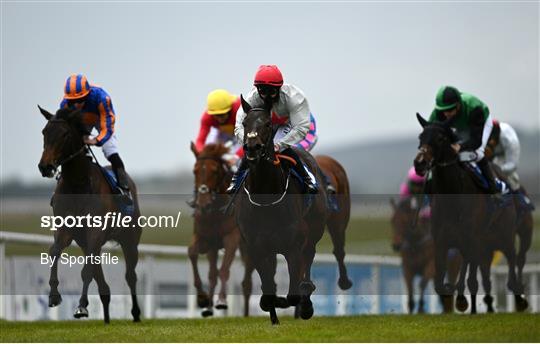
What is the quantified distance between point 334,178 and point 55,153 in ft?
9.84

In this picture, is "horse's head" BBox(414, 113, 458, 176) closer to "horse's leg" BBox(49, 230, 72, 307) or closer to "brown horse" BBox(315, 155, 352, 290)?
"brown horse" BBox(315, 155, 352, 290)

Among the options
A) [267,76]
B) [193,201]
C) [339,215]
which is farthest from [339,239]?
[267,76]

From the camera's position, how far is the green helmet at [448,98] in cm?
1302

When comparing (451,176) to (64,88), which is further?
(451,176)

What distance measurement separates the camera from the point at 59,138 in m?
10.9

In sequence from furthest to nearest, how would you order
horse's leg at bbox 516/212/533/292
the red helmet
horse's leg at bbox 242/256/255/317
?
horse's leg at bbox 516/212/533/292
horse's leg at bbox 242/256/255/317
the red helmet

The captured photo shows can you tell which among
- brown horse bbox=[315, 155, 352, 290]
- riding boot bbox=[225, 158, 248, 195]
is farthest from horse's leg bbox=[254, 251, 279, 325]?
brown horse bbox=[315, 155, 352, 290]

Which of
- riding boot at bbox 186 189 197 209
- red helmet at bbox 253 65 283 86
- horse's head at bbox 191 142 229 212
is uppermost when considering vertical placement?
red helmet at bbox 253 65 283 86

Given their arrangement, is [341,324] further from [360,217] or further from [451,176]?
[360,217]

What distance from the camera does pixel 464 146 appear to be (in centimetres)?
1291

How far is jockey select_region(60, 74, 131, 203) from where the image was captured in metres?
11.5

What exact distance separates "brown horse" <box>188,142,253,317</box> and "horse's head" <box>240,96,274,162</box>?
3619 millimetres

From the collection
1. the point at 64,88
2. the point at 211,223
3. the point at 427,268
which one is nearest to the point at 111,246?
the point at 211,223

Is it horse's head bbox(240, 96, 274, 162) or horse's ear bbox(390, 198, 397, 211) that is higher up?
horse's head bbox(240, 96, 274, 162)
